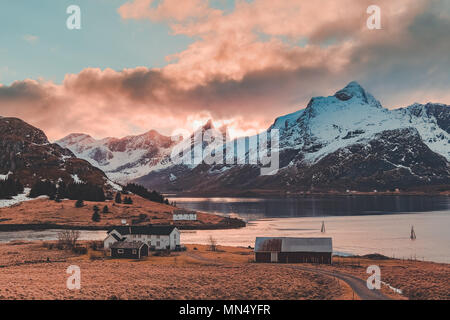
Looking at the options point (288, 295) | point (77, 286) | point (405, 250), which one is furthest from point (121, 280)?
point (405, 250)

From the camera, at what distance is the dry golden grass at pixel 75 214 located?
158 metres

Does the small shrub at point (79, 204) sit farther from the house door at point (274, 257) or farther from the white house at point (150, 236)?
the house door at point (274, 257)

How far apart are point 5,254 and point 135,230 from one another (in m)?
26.9

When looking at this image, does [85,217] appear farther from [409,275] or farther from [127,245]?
[409,275]

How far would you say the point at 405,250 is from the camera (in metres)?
101

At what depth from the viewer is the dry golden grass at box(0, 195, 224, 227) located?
15750 centimetres

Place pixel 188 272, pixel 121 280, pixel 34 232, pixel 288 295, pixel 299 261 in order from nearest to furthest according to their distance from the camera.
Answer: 1. pixel 288 295
2. pixel 121 280
3. pixel 188 272
4. pixel 299 261
5. pixel 34 232

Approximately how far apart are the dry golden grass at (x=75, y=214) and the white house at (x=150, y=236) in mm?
59146

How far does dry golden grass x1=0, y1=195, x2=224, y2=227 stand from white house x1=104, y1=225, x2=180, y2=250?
5915 cm

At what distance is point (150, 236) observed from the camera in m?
98.0

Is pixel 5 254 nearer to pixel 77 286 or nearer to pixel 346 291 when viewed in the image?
pixel 77 286
